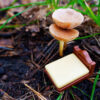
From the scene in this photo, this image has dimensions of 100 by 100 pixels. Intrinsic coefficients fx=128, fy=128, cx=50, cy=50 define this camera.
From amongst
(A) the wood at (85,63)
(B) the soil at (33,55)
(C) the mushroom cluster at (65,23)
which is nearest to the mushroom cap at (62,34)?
(C) the mushroom cluster at (65,23)

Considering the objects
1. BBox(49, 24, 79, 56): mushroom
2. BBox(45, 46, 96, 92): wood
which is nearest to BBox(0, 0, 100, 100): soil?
BBox(45, 46, 96, 92): wood

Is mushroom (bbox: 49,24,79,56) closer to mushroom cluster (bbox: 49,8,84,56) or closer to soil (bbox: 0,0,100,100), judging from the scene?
mushroom cluster (bbox: 49,8,84,56)

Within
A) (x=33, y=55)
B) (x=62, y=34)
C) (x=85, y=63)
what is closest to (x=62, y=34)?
(x=62, y=34)

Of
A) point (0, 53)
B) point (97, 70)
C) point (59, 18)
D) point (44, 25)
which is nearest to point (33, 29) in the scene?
point (44, 25)

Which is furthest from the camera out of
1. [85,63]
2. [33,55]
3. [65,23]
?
[33,55]

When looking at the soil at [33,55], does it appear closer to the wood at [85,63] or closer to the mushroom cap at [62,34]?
the wood at [85,63]

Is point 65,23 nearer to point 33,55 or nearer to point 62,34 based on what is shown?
point 62,34

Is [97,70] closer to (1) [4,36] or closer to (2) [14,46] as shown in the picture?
(2) [14,46]
